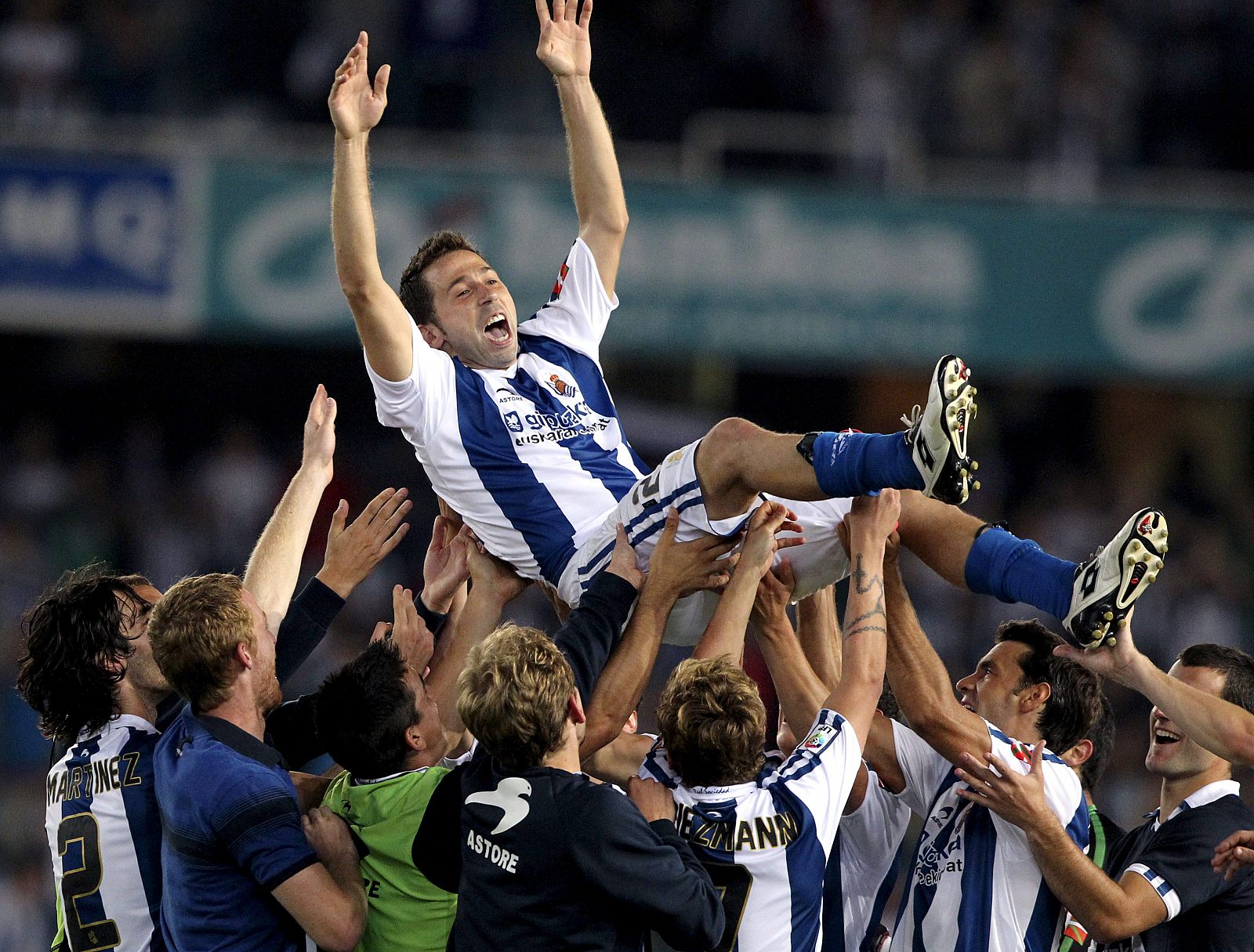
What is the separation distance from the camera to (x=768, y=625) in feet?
17.4

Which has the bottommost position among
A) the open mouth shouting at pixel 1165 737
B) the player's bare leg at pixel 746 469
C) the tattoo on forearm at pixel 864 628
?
the open mouth shouting at pixel 1165 737

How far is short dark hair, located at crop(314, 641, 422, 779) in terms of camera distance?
14.9 feet

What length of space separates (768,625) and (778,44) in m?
10.8

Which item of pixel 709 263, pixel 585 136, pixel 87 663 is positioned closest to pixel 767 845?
pixel 87 663

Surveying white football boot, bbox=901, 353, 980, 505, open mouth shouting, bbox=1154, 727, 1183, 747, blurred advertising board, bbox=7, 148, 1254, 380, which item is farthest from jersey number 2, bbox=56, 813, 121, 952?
blurred advertising board, bbox=7, 148, 1254, 380

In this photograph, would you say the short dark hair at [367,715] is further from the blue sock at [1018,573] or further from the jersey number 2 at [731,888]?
the blue sock at [1018,573]

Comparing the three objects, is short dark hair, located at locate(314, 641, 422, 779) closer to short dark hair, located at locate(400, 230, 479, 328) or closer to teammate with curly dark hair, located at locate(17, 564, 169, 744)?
teammate with curly dark hair, located at locate(17, 564, 169, 744)

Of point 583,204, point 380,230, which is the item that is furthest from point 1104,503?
point 583,204

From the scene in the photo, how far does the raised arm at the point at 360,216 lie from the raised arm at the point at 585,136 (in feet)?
3.19

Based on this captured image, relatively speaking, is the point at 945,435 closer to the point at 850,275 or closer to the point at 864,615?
the point at 864,615

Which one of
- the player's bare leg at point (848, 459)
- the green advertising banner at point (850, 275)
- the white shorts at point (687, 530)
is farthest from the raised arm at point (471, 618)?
the green advertising banner at point (850, 275)

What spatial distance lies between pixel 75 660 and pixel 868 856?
2.62m

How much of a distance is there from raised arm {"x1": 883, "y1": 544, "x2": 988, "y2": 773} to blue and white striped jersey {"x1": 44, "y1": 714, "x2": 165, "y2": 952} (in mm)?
2073

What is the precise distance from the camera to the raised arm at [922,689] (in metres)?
4.94
